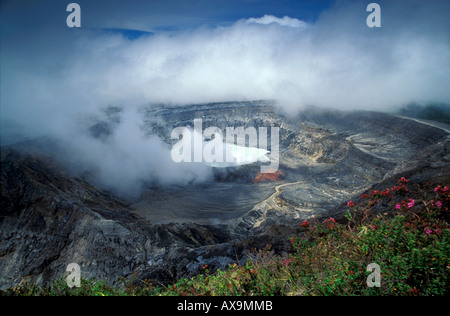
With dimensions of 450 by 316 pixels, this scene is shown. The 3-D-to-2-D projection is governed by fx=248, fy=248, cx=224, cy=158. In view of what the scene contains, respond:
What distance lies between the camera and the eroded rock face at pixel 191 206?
1478cm

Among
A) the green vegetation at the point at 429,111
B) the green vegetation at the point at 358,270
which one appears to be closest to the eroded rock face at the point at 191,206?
the green vegetation at the point at 358,270

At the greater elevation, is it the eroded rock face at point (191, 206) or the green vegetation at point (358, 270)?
the green vegetation at point (358, 270)

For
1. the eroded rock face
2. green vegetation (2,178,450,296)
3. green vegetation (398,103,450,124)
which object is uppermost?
green vegetation (398,103,450,124)

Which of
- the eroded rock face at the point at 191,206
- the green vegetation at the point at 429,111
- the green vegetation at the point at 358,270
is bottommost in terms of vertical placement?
the eroded rock face at the point at 191,206

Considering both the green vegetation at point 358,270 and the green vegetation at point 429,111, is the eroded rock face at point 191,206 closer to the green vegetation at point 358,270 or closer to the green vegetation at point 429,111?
the green vegetation at point 358,270

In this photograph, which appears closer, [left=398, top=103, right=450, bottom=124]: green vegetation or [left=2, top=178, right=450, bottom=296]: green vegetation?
[left=2, top=178, right=450, bottom=296]: green vegetation

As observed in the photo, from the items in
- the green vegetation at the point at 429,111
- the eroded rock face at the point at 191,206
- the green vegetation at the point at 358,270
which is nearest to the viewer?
the green vegetation at the point at 358,270

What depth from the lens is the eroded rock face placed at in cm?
1478

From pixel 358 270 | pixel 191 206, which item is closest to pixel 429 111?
pixel 191 206

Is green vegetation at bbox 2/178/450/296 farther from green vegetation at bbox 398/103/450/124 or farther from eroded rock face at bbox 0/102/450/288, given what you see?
green vegetation at bbox 398/103/450/124

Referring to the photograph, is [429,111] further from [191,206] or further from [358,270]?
[358,270]

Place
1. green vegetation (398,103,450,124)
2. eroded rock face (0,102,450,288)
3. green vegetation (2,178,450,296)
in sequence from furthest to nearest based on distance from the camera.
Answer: green vegetation (398,103,450,124)
eroded rock face (0,102,450,288)
green vegetation (2,178,450,296)

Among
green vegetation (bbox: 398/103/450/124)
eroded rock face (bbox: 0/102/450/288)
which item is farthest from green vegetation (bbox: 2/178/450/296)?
green vegetation (bbox: 398/103/450/124)

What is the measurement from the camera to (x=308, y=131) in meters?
54.6
